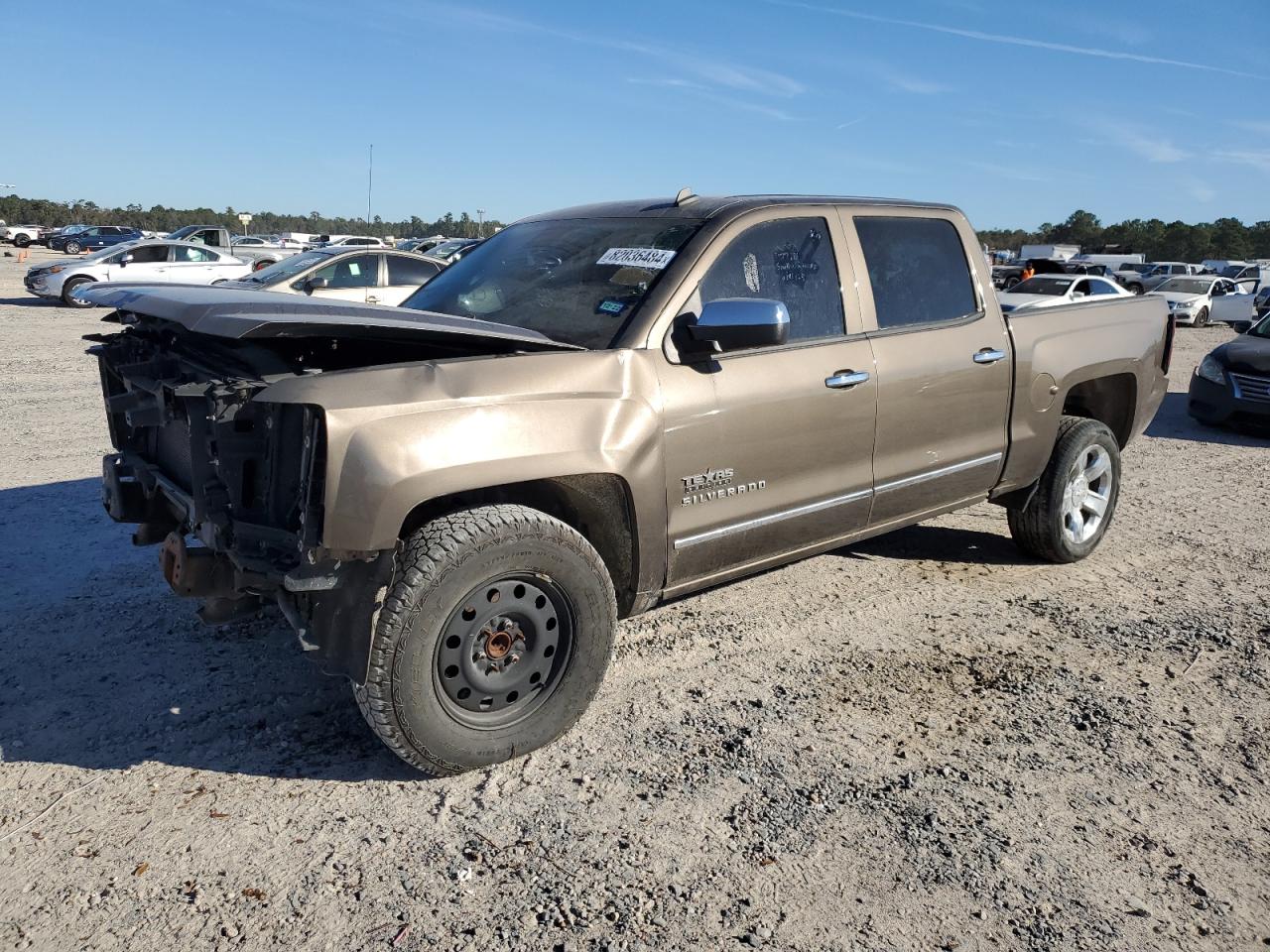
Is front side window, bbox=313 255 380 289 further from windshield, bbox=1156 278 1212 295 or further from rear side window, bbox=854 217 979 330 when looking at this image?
windshield, bbox=1156 278 1212 295

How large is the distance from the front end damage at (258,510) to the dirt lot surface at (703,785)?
1.87ft

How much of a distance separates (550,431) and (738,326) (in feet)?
2.63

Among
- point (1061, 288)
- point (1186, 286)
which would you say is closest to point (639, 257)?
point (1061, 288)

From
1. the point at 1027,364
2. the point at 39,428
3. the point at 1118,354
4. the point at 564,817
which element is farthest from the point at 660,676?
the point at 39,428

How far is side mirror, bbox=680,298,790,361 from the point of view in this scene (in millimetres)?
3467

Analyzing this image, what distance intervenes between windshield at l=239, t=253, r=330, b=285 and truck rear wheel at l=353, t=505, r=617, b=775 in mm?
12027

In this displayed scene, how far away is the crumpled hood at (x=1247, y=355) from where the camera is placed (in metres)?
10.1

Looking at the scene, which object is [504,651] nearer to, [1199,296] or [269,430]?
[269,430]

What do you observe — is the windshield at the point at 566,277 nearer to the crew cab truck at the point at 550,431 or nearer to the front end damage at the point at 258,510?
the crew cab truck at the point at 550,431

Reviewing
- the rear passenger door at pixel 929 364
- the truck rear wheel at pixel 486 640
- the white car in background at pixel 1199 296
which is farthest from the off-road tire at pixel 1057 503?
the white car in background at pixel 1199 296

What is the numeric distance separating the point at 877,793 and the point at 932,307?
2.43 metres

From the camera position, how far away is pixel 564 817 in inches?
119

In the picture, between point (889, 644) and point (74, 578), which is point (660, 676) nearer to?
point (889, 644)

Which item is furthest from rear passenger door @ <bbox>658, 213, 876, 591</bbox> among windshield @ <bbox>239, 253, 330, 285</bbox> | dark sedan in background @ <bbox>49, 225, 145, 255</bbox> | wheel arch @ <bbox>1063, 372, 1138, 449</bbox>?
dark sedan in background @ <bbox>49, 225, 145, 255</bbox>
